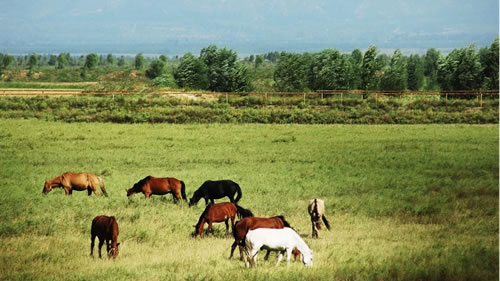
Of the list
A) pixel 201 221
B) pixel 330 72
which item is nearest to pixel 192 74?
pixel 330 72

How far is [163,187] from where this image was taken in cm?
1781

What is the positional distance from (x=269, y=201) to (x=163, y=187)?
2.86 m

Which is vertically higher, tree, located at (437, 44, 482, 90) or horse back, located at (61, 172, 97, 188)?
tree, located at (437, 44, 482, 90)

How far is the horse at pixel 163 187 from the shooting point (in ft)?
58.2

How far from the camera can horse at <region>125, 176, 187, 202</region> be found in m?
17.7

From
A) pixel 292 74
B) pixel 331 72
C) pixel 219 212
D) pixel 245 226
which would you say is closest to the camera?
pixel 245 226

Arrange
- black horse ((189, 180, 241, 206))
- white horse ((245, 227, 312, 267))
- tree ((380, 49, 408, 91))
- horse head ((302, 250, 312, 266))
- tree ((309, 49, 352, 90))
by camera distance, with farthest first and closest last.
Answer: tree ((380, 49, 408, 91)) → tree ((309, 49, 352, 90)) → black horse ((189, 180, 241, 206)) → horse head ((302, 250, 312, 266)) → white horse ((245, 227, 312, 267))

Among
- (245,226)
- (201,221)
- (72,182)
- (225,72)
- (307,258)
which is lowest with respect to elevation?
(307,258)

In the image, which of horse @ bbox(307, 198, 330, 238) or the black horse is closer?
horse @ bbox(307, 198, 330, 238)

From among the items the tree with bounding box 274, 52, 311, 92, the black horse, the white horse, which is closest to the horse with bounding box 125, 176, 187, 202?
the black horse

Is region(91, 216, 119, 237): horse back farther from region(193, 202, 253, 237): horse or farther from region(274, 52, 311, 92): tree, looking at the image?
region(274, 52, 311, 92): tree

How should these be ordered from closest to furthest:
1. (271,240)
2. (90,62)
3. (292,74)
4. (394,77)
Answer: (271,240), (292,74), (394,77), (90,62)

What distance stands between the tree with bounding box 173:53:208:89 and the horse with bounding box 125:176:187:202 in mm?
40728

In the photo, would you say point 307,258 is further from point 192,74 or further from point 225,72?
point 192,74
